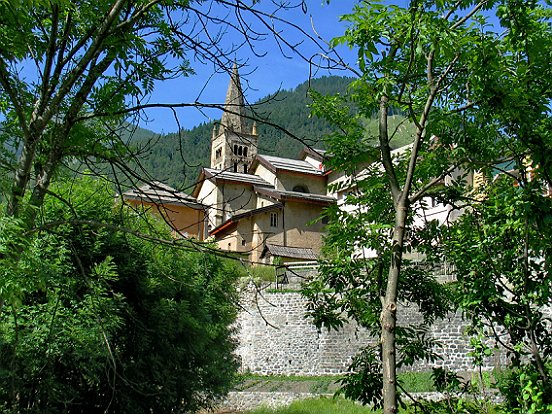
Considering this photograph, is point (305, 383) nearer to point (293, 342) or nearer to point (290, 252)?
point (293, 342)

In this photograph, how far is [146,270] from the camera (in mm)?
12320

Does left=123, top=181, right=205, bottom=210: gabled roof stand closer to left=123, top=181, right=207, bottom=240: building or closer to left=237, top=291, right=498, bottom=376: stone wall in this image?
left=123, top=181, right=207, bottom=240: building

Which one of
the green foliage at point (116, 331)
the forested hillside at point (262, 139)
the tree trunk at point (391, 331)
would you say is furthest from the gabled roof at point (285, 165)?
the tree trunk at point (391, 331)

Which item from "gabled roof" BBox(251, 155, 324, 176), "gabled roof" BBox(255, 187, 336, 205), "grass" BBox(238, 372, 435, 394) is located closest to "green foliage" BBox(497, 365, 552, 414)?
"grass" BBox(238, 372, 435, 394)

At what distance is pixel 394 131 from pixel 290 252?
87.6 ft

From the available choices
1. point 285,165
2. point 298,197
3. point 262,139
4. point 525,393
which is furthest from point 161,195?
point 262,139

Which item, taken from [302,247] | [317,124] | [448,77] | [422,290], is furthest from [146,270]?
[317,124]

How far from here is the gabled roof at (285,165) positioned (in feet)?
122

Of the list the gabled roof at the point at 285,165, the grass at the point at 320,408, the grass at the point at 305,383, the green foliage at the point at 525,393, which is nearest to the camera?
the green foliage at the point at 525,393

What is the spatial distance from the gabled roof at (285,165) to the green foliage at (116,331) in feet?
70.5

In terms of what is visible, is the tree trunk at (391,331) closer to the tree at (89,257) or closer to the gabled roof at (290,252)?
the tree at (89,257)

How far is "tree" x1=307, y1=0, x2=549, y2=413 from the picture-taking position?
4.42 metres

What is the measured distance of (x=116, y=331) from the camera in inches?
428

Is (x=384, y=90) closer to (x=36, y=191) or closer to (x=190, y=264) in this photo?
(x=36, y=191)
